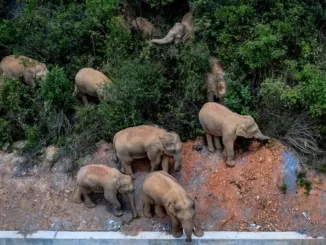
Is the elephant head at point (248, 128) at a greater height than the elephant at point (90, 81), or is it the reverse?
the elephant head at point (248, 128)

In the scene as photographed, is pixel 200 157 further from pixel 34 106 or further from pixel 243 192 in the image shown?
pixel 34 106

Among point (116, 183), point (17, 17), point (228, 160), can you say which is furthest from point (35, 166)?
point (17, 17)

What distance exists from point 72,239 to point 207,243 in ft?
6.99

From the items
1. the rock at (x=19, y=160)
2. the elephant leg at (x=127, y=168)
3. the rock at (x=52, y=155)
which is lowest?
the rock at (x=19, y=160)

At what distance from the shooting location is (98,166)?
Result: 8.88m

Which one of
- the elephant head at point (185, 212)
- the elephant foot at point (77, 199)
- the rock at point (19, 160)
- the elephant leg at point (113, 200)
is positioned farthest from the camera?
the rock at point (19, 160)

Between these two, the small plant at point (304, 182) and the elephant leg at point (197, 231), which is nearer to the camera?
the elephant leg at point (197, 231)

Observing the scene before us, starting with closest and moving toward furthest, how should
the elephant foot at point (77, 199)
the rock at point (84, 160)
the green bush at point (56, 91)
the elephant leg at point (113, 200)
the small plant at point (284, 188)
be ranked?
the elephant leg at point (113, 200), the small plant at point (284, 188), the elephant foot at point (77, 199), the rock at point (84, 160), the green bush at point (56, 91)

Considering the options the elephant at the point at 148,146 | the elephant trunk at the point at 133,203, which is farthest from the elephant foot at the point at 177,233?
the elephant at the point at 148,146

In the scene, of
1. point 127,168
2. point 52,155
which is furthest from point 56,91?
point 127,168

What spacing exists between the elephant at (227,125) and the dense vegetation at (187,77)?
38cm

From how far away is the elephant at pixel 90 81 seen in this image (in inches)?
399

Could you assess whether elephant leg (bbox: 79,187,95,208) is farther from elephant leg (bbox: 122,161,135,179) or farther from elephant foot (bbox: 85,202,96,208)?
elephant leg (bbox: 122,161,135,179)

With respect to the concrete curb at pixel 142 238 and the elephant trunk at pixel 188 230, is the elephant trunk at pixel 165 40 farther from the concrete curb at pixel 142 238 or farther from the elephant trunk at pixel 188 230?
the elephant trunk at pixel 188 230
